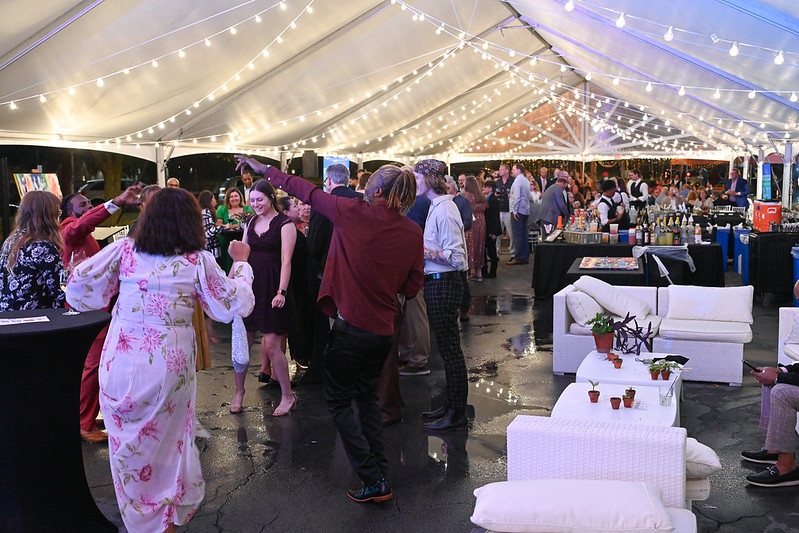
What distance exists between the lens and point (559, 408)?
4035 mm

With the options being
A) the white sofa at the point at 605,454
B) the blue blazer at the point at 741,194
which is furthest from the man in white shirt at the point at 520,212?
the white sofa at the point at 605,454

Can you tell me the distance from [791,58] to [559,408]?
4755mm

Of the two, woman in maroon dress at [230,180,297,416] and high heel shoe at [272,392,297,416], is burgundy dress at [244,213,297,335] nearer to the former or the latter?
woman in maroon dress at [230,180,297,416]

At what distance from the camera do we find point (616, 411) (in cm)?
397

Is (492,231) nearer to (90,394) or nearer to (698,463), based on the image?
(90,394)

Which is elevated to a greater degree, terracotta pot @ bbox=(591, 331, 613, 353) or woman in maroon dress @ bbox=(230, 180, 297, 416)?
woman in maroon dress @ bbox=(230, 180, 297, 416)

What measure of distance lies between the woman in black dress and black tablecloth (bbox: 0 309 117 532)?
2.79 feet

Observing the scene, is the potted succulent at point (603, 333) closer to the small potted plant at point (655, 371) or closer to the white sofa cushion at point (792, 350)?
the small potted plant at point (655, 371)

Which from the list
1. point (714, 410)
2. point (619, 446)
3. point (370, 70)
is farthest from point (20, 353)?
point (370, 70)

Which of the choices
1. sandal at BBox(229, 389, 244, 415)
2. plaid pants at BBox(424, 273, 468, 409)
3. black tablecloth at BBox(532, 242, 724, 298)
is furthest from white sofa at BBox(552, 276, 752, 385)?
black tablecloth at BBox(532, 242, 724, 298)

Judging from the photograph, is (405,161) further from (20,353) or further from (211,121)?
(20,353)

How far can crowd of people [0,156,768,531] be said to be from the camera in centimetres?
304

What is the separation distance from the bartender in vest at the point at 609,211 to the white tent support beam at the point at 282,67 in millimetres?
4025

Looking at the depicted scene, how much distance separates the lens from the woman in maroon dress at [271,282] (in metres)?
5.18
